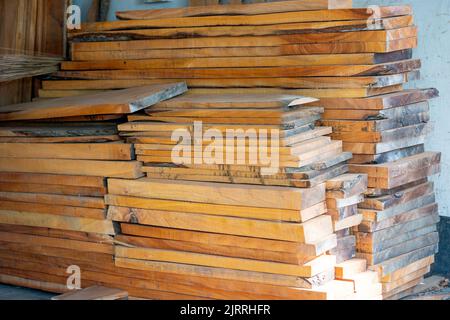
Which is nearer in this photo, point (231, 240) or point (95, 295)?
point (231, 240)

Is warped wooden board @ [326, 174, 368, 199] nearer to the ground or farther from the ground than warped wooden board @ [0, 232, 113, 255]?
farther from the ground

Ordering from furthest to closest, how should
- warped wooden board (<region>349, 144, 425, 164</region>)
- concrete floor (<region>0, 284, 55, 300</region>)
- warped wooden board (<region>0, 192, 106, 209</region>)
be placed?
concrete floor (<region>0, 284, 55, 300</region>) < warped wooden board (<region>0, 192, 106, 209</region>) < warped wooden board (<region>349, 144, 425, 164</region>)

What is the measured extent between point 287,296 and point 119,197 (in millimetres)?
1196

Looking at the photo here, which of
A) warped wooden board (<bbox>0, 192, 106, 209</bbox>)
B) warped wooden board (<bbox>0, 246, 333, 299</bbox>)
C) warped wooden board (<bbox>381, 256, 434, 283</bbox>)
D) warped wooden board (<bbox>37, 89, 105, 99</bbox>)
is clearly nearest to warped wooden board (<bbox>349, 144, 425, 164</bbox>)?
warped wooden board (<bbox>381, 256, 434, 283</bbox>)

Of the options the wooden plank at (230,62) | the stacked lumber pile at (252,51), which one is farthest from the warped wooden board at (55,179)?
the wooden plank at (230,62)

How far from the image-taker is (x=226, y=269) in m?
5.02

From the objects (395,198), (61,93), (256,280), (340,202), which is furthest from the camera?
(61,93)

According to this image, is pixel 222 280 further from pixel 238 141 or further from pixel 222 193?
pixel 238 141

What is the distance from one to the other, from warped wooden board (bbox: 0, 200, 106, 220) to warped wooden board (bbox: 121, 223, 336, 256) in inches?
7.2

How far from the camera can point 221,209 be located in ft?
16.5

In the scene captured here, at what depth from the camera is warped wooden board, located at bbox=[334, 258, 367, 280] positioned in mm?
5094

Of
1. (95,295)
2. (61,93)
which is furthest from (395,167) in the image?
(61,93)

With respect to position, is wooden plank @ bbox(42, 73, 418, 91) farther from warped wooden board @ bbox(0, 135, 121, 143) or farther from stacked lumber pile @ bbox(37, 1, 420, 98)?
warped wooden board @ bbox(0, 135, 121, 143)

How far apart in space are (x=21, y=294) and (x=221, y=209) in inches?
62.5
